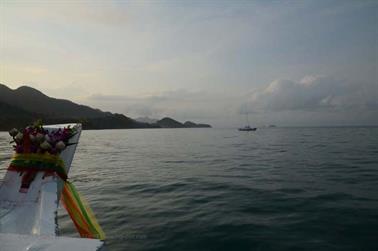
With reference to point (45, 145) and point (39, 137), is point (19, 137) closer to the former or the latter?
point (39, 137)

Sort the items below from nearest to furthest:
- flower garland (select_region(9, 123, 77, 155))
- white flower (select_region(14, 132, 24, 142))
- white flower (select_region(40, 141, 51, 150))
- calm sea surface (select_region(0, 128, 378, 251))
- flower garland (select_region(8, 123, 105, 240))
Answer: flower garland (select_region(8, 123, 105, 240)), calm sea surface (select_region(0, 128, 378, 251)), white flower (select_region(40, 141, 51, 150)), flower garland (select_region(9, 123, 77, 155)), white flower (select_region(14, 132, 24, 142))

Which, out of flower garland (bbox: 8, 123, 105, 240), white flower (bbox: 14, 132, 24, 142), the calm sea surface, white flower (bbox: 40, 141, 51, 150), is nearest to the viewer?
flower garland (bbox: 8, 123, 105, 240)

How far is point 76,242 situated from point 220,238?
6.30m

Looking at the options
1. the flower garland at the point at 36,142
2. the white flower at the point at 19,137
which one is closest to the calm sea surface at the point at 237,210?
the flower garland at the point at 36,142

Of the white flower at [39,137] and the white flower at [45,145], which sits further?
the white flower at [39,137]

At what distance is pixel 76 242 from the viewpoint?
3.34 m

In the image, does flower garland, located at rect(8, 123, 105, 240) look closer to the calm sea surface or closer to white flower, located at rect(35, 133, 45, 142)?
white flower, located at rect(35, 133, 45, 142)

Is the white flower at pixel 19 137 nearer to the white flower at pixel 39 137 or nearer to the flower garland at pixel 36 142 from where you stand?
the flower garland at pixel 36 142

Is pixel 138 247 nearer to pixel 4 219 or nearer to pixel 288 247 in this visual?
pixel 4 219

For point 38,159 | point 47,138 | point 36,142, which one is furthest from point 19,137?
point 38,159

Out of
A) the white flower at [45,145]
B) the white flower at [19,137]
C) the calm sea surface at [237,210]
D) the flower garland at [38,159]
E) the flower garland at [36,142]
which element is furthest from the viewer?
the white flower at [19,137]

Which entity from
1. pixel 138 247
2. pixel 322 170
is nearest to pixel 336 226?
pixel 138 247

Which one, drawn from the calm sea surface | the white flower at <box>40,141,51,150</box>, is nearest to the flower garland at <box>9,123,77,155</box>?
the white flower at <box>40,141,51,150</box>

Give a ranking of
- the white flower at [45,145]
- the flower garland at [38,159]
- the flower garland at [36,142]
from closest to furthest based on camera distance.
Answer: the flower garland at [38,159] < the white flower at [45,145] < the flower garland at [36,142]
